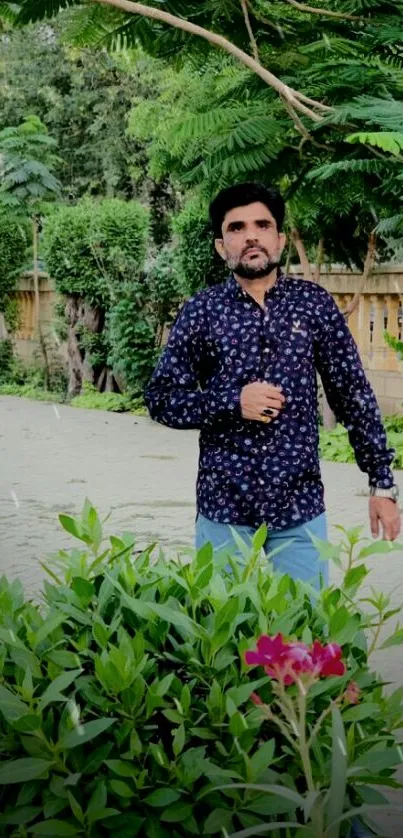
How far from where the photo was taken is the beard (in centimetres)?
345

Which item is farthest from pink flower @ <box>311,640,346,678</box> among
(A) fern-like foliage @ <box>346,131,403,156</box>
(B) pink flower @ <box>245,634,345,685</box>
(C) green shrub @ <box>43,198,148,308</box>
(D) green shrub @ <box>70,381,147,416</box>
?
(C) green shrub @ <box>43,198,148,308</box>

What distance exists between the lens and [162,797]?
6.70 feet

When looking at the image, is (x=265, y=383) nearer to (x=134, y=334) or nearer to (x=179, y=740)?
(x=179, y=740)

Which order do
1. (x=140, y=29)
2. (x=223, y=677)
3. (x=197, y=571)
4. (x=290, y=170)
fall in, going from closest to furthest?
(x=223, y=677), (x=197, y=571), (x=140, y=29), (x=290, y=170)

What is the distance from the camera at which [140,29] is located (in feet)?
11.1

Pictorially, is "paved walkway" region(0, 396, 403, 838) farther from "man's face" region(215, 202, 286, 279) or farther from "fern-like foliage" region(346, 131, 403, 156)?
"fern-like foliage" region(346, 131, 403, 156)

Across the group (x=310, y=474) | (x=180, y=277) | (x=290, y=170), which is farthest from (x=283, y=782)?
(x=180, y=277)

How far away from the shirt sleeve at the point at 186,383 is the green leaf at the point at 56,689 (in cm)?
146

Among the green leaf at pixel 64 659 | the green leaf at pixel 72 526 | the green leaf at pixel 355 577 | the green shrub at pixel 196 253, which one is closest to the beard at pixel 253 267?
the green leaf at pixel 72 526

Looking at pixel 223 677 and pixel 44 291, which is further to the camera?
pixel 44 291

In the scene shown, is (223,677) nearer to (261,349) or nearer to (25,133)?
(261,349)

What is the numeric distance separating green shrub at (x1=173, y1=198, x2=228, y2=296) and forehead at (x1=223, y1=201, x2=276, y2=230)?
10.9m

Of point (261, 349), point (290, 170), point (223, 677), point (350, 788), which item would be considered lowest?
point (350, 788)

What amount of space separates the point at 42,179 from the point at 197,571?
17514 millimetres
